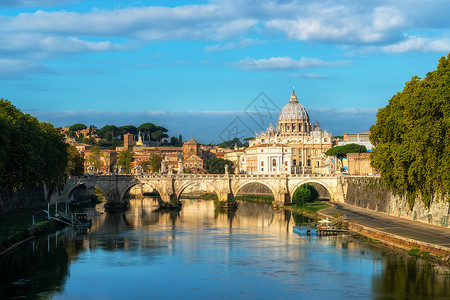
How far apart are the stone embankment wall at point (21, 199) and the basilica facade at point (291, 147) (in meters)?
46.8

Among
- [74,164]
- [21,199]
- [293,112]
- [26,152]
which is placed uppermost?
[293,112]

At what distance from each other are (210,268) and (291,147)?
12587 centimetres

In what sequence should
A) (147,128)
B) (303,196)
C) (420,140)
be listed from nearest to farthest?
1. (420,140)
2. (303,196)
3. (147,128)

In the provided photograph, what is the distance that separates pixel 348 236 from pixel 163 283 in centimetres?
1854

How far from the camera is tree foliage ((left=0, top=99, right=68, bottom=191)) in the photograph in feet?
149

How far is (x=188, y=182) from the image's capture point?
76688 mm

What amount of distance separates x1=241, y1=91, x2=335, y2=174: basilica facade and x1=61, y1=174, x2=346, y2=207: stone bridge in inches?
1078

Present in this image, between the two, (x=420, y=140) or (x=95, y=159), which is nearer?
(x=420, y=140)

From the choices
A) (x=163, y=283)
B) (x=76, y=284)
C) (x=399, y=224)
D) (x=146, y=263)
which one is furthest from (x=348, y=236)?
(x=76, y=284)

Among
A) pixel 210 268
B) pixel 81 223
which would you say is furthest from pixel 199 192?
pixel 210 268

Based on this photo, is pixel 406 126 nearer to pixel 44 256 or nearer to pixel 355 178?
pixel 44 256

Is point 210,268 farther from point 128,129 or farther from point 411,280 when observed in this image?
point 128,129

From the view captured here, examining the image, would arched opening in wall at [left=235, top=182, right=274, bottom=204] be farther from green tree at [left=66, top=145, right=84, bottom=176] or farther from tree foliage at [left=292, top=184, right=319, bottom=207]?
green tree at [left=66, top=145, right=84, bottom=176]

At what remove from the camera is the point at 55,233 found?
161 ft
